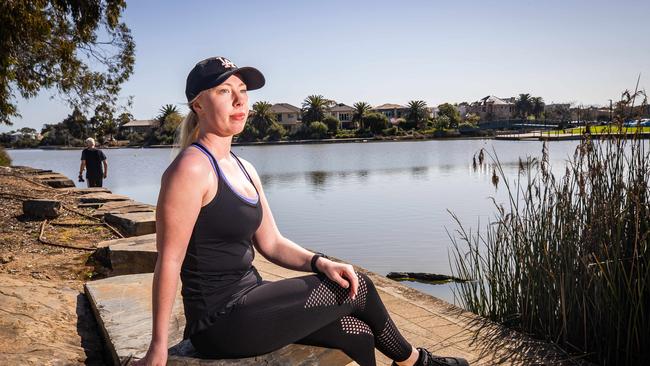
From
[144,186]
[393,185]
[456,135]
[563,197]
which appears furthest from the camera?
[456,135]

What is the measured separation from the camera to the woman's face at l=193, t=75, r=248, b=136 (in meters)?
1.59

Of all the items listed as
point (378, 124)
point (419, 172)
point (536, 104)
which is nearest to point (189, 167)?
point (419, 172)

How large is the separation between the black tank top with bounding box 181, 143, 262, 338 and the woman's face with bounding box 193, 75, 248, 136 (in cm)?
9

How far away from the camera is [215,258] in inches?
60.3

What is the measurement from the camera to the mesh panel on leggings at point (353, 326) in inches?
66.1

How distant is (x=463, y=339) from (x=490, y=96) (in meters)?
96.3

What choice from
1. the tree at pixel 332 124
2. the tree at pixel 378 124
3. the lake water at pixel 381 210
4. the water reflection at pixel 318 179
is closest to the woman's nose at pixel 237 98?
the lake water at pixel 381 210

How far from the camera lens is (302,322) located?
158cm

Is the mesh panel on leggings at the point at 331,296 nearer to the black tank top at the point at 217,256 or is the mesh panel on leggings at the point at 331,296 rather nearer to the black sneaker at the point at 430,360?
the black tank top at the point at 217,256

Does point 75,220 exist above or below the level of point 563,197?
below

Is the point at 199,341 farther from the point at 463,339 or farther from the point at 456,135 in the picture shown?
the point at 456,135

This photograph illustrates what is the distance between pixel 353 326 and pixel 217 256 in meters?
0.47

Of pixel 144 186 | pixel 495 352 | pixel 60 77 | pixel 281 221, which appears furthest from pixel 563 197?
pixel 144 186

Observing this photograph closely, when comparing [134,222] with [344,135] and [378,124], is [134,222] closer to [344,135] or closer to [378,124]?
[344,135]
